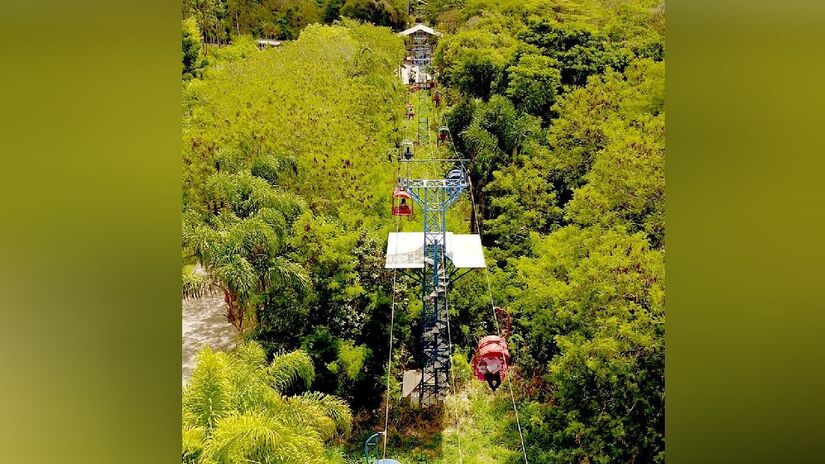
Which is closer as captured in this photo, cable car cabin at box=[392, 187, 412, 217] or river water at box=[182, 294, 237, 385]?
river water at box=[182, 294, 237, 385]

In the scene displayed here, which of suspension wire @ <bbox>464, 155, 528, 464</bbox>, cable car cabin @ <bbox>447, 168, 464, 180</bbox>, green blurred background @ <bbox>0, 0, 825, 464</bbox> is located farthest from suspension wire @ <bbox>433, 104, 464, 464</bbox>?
green blurred background @ <bbox>0, 0, 825, 464</bbox>

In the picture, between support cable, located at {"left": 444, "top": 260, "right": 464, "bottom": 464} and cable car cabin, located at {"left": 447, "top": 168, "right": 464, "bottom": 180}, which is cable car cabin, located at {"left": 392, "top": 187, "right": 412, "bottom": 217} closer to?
cable car cabin, located at {"left": 447, "top": 168, "right": 464, "bottom": 180}

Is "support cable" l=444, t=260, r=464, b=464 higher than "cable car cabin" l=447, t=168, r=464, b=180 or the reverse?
the reverse

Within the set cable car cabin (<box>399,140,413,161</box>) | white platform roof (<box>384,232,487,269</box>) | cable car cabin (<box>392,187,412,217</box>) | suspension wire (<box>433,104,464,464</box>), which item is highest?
cable car cabin (<box>399,140,413,161</box>)
